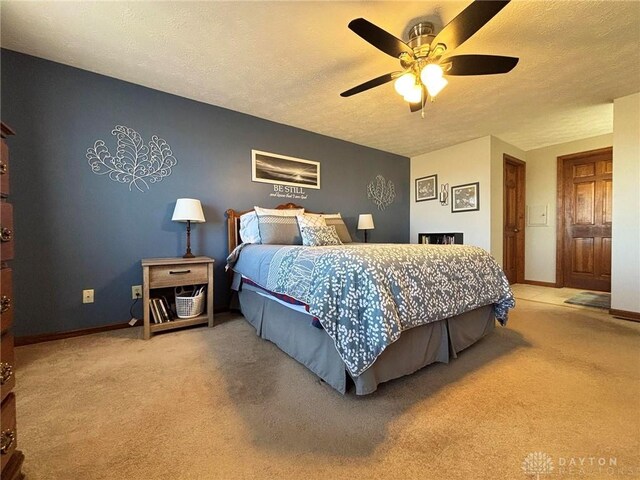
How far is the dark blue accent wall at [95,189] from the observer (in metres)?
2.08

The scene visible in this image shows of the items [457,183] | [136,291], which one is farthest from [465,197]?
[136,291]

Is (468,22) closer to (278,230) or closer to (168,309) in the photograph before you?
(278,230)

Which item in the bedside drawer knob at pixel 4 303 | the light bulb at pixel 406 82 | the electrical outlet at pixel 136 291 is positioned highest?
the light bulb at pixel 406 82

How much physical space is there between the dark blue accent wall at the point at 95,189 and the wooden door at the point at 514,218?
13.1ft

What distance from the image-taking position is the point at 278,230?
2771 millimetres

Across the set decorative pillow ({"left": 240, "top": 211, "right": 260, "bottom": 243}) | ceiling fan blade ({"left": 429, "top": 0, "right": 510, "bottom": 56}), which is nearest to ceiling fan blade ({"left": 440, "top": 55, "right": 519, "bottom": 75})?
ceiling fan blade ({"left": 429, "top": 0, "right": 510, "bottom": 56})

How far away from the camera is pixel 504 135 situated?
3.80 m

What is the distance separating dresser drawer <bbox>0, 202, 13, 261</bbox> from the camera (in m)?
0.84

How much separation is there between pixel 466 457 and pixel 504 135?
4237 mm

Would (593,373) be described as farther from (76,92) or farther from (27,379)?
(76,92)

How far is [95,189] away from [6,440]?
83.1 inches

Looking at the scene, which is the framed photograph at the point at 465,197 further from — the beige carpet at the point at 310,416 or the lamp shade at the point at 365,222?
the beige carpet at the point at 310,416

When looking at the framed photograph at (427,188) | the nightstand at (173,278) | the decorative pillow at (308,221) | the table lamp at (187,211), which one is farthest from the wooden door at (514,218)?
the table lamp at (187,211)

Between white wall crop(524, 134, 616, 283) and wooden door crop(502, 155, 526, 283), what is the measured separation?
0.11 metres
